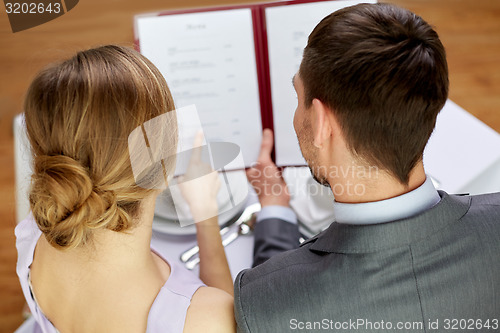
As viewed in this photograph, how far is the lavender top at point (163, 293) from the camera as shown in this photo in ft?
2.52

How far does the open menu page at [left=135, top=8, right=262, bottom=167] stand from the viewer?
1099mm

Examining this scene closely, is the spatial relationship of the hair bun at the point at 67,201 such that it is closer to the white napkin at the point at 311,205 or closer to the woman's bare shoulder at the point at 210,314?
the woman's bare shoulder at the point at 210,314

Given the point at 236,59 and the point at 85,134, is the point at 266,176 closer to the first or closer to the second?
the point at 236,59

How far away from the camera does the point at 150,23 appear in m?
1.09

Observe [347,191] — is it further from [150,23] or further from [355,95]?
[150,23]

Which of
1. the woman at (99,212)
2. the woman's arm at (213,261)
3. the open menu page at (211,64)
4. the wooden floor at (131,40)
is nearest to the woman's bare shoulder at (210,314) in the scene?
the woman at (99,212)

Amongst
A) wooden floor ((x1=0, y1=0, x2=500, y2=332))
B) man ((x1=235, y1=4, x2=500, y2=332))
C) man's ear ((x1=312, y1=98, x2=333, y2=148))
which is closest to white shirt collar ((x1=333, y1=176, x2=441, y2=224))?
man ((x1=235, y1=4, x2=500, y2=332))

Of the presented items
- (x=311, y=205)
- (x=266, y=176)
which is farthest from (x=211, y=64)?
(x=311, y=205)

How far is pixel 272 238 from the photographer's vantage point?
999 mm

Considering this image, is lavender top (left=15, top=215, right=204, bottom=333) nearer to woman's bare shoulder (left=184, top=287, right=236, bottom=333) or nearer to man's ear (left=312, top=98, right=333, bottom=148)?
woman's bare shoulder (left=184, top=287, right=236, bottom=333)

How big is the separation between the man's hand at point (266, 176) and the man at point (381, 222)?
0.34 meters

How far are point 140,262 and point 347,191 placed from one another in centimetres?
36

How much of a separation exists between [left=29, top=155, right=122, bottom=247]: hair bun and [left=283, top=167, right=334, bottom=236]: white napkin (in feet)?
1.48

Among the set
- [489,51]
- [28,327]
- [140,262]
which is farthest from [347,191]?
[489,51]
